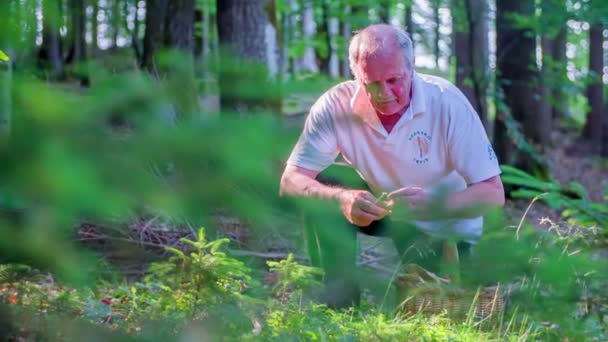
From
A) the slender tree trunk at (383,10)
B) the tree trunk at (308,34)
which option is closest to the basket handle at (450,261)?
the slender tree trunk at (383,10)

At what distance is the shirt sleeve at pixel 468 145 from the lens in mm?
3418

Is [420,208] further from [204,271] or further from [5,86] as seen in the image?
[204,271]

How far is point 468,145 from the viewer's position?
3.48 metres

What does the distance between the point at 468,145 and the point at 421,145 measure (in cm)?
19

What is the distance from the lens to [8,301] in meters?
1.29

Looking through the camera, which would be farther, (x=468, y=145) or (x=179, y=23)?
(x=179, y=23)

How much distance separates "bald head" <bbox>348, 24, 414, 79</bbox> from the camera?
131 inches

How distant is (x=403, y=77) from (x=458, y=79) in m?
9.16

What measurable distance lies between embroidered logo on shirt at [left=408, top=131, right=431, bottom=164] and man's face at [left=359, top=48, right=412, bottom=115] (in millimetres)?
172

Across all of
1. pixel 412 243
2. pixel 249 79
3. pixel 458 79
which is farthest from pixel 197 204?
pixel 458 79

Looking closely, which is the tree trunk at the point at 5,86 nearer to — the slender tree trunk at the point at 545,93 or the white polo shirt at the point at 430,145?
the white polo shirt at the point at 430,145

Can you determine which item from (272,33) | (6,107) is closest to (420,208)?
(6,107)

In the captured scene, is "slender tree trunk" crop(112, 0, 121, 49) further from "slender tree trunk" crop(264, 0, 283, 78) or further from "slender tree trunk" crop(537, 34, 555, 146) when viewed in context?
"slender tree trunk" crop(537, 34, 555, 146)

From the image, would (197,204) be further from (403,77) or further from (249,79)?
(403,77)
